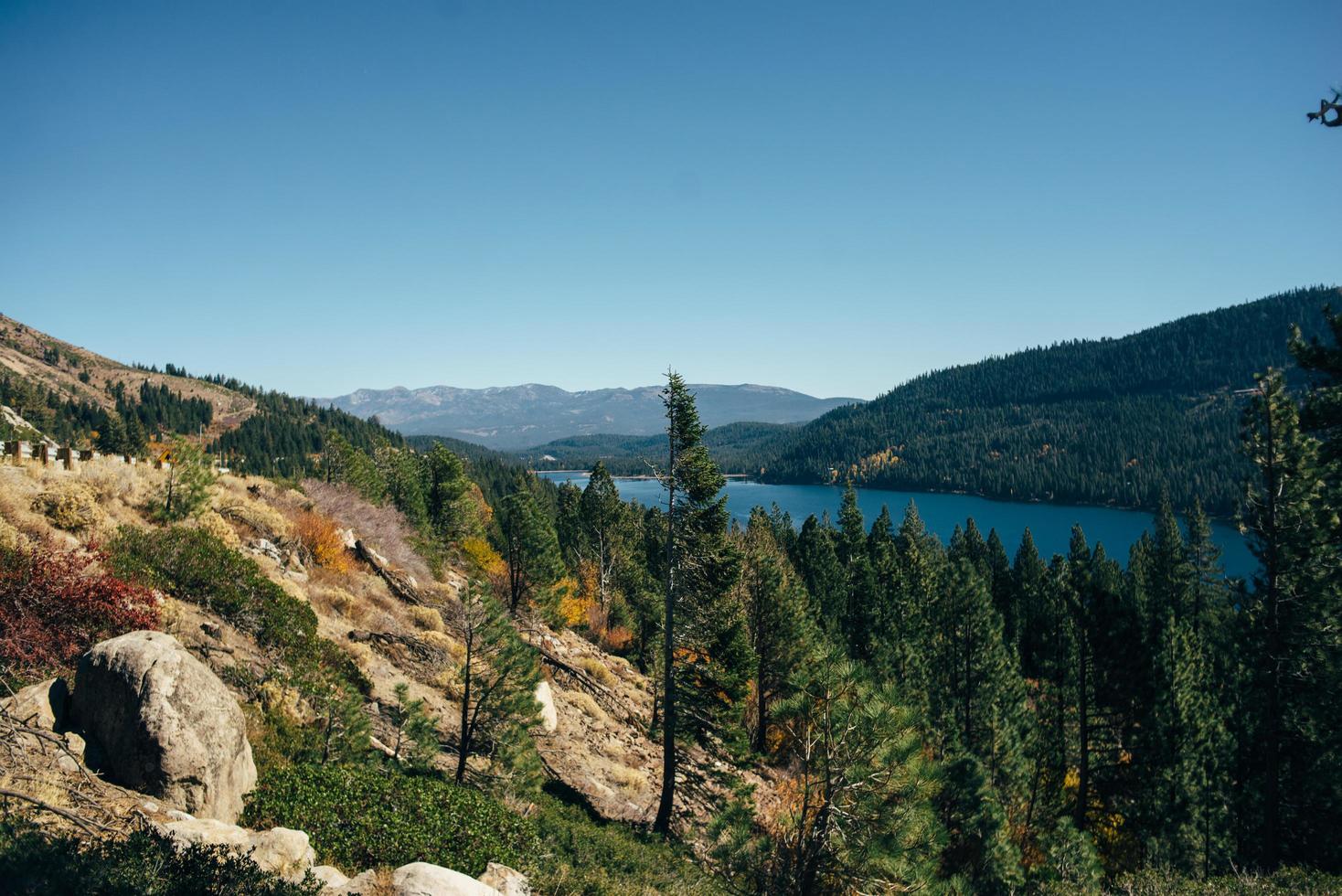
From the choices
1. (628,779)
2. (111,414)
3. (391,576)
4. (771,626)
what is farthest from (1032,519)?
(111,414)

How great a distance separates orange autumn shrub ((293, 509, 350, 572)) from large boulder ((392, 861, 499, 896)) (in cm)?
1803

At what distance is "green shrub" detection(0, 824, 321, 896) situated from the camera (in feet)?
20.7

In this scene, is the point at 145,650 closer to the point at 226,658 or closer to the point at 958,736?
the point at 226,658

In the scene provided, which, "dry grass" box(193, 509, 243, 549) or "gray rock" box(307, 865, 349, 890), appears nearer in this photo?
"gray rock" box(307, 865, 349, 890)

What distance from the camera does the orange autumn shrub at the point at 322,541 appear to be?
24.5 metres

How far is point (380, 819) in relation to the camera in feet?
34.0

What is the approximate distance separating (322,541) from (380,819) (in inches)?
678

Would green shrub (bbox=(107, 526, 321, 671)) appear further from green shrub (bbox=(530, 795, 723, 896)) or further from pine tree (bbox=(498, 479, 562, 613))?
pine tree (bbox=(498, 479, 562, 613))

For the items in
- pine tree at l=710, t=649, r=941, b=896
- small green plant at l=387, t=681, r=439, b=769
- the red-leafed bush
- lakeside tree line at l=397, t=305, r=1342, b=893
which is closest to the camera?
the red-leafed bush

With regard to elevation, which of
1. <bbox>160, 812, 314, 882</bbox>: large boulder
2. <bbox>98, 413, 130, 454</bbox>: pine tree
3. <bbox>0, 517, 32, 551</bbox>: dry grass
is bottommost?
<bbox>160, 812, 314, 882</bbox>: large boulder

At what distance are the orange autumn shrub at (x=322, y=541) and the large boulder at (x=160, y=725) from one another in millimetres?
15511

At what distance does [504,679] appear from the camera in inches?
648

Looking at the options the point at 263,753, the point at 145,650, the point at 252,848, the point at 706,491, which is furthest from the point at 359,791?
the point at 706,491

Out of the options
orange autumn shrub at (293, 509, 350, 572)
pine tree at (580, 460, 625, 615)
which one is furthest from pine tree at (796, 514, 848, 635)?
orange autumn shrub at (293, 509, 350, 572)
